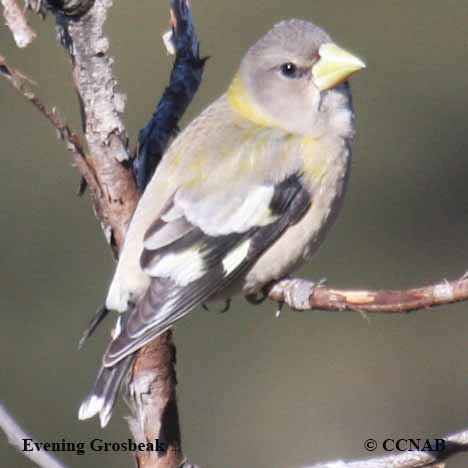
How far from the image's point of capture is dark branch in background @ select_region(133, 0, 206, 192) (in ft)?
12.5

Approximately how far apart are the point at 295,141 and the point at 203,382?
315 centimetres

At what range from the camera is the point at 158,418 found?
11.1 ft

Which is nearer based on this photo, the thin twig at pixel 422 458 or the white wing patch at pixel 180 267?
the thin twig at pixel 422 458

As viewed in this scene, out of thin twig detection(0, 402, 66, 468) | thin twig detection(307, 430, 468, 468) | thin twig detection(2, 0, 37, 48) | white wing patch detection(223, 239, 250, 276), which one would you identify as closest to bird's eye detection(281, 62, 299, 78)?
white wing patch detection(223, 239, 250, 276)

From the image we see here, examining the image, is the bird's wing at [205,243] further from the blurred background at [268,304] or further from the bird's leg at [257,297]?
the blurred background at [268,304]

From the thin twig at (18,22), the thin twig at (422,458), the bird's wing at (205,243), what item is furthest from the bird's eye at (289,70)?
the thin twig at (422,458)

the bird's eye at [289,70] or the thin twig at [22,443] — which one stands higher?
the bird's eye at [289,70]

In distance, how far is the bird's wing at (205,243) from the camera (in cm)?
374

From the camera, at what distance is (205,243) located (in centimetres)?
390

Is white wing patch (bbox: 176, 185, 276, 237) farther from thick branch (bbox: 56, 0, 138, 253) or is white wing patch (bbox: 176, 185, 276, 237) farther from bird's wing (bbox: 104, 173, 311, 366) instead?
thick branch (bbox: 56, 0, 138, 253)

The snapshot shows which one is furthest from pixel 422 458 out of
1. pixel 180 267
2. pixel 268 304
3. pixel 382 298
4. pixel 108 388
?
pixel 268 304

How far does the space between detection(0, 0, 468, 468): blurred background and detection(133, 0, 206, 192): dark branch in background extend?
2740 millimetres

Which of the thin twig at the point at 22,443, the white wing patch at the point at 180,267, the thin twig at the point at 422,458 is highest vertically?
the white wing patch at the point at 180,267

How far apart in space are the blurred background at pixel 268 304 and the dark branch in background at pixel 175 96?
2.74m
